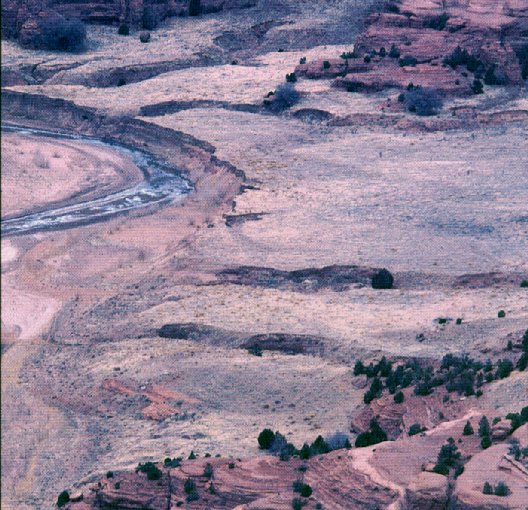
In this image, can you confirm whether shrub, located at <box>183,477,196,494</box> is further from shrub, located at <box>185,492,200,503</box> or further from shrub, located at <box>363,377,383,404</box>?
shrub, located at <box>363,377,383,404</box>

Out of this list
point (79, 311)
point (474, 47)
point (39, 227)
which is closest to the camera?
point (79, 311)

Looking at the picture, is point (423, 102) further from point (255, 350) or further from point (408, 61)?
point (255, 350)

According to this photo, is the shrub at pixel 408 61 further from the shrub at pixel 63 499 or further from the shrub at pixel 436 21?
the shrub at pixel 63 499

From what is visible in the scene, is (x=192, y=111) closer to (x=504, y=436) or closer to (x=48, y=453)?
(x=48, y=453)

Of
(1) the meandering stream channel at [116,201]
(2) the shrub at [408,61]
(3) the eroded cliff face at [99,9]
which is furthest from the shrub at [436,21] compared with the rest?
(1) the meandering stream channel at [116,201]

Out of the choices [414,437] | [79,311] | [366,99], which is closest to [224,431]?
[414,437]

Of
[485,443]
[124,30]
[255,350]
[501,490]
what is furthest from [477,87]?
[501,490]

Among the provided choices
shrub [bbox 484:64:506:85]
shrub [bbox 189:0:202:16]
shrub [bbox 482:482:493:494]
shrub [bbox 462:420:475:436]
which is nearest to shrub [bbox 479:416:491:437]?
shrub [bbox 462:420:475:436]
